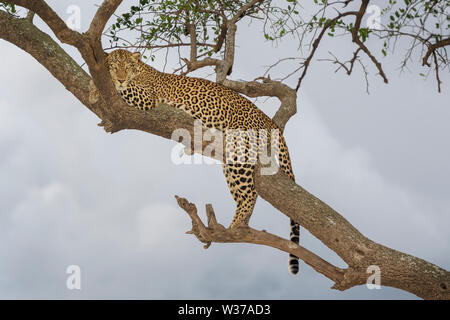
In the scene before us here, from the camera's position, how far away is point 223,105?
308 inches

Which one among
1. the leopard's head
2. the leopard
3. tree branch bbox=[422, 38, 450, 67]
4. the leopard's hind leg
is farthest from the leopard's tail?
tree branch bbox=[422, 38, 450, 67]

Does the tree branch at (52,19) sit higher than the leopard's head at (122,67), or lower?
lower

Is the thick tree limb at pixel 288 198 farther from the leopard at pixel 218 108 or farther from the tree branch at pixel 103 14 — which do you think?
the tree branch at pixel 103 14

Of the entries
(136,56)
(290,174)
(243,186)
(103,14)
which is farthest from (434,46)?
(103,14)

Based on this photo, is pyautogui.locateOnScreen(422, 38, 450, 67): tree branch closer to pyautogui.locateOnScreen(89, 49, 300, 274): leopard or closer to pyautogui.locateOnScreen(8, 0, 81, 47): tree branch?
pyautogui.locateOnScreen(89, 49, 300, 274): leopard

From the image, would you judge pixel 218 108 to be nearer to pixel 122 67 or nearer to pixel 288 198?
pixel 122 67

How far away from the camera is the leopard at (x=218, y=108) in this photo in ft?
24.3

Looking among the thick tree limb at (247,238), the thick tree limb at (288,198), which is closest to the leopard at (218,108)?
the thick tree limb at (288,198)

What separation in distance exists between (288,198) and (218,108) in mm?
1446

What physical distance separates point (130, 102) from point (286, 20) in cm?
360

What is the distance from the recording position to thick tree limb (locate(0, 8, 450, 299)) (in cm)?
693
